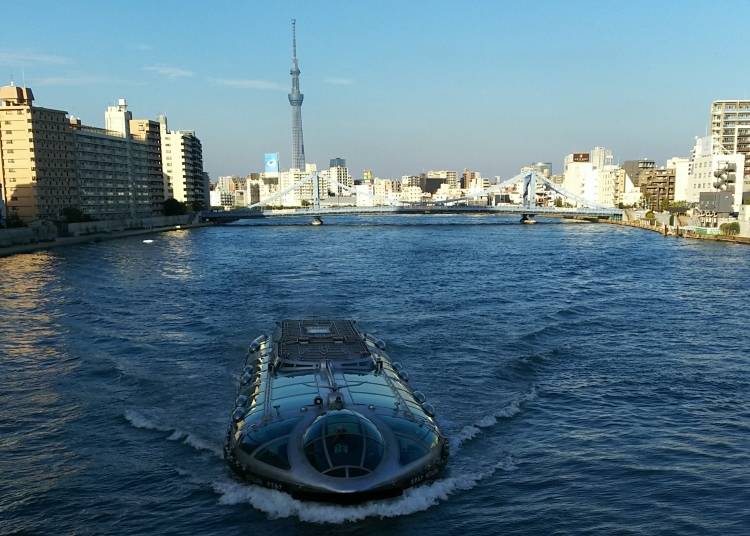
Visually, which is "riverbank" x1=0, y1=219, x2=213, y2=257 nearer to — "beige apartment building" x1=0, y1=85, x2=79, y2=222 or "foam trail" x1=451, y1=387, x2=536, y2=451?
"beige apartment building" x1=0, y1=85, x2=79, y2=222

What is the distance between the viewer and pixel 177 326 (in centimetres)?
3672

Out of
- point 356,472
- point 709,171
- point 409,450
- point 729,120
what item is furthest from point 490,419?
point 729,120

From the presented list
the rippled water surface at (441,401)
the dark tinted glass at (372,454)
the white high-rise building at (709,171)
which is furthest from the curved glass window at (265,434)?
the white high-rise building at (709,171)

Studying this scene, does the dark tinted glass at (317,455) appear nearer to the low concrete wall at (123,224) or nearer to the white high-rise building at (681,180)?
the low concrete wall at (123,224)

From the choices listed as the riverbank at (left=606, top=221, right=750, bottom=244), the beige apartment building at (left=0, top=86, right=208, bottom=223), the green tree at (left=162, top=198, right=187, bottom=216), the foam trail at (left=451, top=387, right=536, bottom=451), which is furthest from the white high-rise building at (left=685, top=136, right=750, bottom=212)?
the beige apartment building at (left=0, top=86, right=208, bottom=223)

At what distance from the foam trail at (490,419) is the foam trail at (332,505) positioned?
282 cm

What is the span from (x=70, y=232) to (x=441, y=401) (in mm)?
96869

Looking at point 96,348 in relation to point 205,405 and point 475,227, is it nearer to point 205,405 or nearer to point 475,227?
point 205,405

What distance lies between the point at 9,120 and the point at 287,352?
107 m

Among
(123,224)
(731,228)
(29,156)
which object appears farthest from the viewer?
(123,224)

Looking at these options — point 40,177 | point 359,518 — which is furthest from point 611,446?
point 40,177

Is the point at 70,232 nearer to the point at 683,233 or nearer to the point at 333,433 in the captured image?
the point at 683,233

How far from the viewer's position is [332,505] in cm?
1452

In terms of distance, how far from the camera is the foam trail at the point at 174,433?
61.9ft
